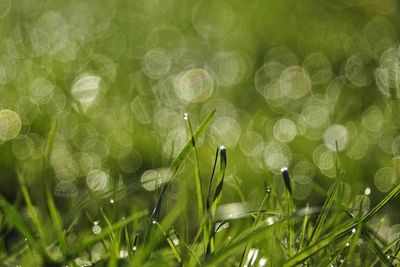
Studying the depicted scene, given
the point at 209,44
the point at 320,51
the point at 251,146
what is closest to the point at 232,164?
the point at 251,146

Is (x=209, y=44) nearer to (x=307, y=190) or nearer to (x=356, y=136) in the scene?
(x=356, y=136)

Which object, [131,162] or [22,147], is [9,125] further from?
[131,162]

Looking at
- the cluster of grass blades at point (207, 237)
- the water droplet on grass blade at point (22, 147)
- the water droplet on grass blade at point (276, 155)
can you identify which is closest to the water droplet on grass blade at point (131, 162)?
the water droplet on grass blade at point (22, 147)

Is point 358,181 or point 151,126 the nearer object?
point 358,181

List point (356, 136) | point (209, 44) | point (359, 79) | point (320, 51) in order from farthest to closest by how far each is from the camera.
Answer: point (209, 44) → point (320, 51) → point (359, 79) → point (356, 136)

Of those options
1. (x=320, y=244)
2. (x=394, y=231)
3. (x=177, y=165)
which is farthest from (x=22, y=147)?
(x=320, y=244)

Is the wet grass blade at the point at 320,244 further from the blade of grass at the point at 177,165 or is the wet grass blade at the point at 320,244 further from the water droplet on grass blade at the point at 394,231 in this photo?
the water droplet on grass blade at the point at 394,231
